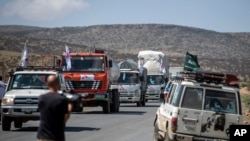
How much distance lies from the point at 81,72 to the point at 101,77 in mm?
1019

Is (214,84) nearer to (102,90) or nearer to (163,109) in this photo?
(163,109)

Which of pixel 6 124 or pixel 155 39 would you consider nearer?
pixel 6 124

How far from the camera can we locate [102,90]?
3173 cm

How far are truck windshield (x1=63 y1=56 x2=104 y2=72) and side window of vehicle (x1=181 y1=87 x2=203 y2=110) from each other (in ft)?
55.0

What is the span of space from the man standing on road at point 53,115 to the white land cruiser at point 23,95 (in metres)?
11.3

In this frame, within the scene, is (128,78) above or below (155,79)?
above

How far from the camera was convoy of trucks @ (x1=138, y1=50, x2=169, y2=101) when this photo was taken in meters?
49.2

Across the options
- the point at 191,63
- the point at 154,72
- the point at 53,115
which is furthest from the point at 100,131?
the point at 154,72

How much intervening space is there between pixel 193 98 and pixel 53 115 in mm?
6101

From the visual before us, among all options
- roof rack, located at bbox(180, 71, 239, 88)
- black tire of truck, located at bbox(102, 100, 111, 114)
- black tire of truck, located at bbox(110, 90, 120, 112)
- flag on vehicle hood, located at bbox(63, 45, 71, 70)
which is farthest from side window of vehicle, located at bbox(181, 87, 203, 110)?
black tire of truck, located at bbox(110, 90, 120, 112)

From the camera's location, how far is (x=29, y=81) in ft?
72.4

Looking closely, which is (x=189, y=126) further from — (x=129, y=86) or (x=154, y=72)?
(x=154, y=72)

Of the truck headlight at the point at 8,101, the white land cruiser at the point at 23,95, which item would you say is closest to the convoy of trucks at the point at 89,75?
the white land cruiser at the point at 23,95

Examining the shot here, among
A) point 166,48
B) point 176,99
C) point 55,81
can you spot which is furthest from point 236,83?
point 166,48
